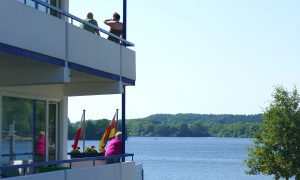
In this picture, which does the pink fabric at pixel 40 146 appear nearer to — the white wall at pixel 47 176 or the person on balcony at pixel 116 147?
the person on balcony at pixel 116 147

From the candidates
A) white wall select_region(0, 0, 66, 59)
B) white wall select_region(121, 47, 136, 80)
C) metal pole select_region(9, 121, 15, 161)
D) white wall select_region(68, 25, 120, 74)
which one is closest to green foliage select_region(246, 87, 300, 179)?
white wall select_region(121, 47, 136, 80)

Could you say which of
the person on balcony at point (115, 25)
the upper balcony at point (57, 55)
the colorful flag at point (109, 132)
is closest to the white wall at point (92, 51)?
the upper balcony at point (57, 55)

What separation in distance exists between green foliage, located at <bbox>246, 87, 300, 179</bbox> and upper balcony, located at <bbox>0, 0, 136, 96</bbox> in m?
24.8

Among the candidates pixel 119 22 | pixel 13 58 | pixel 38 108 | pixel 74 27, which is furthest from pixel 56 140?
pixel 13 58

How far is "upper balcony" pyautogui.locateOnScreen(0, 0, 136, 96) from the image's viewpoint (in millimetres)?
14578

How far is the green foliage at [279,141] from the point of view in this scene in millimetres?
45469

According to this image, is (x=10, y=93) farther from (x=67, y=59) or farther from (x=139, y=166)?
(x=139, y=166)

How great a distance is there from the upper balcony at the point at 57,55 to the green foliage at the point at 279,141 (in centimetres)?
2482

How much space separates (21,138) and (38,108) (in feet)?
4.29

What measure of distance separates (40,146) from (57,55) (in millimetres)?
4309

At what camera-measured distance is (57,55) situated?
16516 millimetres

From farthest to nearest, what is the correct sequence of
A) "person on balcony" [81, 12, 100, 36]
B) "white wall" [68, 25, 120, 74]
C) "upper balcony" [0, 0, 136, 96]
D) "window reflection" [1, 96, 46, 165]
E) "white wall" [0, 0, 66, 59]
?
1. "person on balcony" [81, 12, 100, 36]
2. "window reflection" [1, 96, 46, 165]
3. "white wall" [68, 25, 120, 74]
4. "upper balcony" [0, 0, 136, 96]
5. "white wall" [0, 0, 66, 59]

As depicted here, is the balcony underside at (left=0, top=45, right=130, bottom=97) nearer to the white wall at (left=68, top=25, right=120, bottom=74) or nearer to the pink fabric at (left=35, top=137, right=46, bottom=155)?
the white wall at (left=68, top=25, right=120, bottom=74)

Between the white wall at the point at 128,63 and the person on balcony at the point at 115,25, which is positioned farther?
the person on balcony at the point at 115,25
